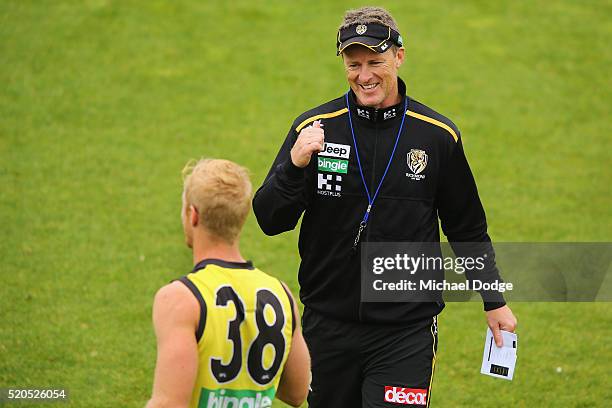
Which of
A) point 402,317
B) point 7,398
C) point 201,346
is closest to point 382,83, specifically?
point 402,317

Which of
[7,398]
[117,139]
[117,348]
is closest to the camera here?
[7,398]

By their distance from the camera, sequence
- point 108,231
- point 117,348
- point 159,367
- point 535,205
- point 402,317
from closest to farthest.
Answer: point 159,367, point 402,317, point 117,348, point 108,231, point 535,205

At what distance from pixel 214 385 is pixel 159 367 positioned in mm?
269

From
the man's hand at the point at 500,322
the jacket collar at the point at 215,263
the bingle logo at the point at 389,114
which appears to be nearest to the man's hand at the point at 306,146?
the bingle logo at the point at 389,114

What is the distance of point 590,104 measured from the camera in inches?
520

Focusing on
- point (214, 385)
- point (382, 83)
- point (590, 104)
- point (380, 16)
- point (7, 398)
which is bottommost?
point (7, 398)

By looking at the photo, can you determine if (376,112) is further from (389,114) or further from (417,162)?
(417,162)

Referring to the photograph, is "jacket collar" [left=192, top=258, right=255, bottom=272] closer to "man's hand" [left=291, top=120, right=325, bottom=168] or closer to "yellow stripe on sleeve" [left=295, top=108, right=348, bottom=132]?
"man's hand" [left=291, top=120, right=325, bottom=168]

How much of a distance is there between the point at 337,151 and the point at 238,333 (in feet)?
5.27

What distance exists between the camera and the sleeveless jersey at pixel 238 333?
3625mm

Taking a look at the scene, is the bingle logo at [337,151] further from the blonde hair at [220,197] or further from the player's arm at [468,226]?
the blonde hair at [220,197]

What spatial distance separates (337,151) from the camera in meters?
5.03

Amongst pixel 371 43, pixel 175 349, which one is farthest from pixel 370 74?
pixel 175 349

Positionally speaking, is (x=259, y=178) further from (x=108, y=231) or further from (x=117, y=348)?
(x=117, y=348)
